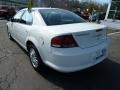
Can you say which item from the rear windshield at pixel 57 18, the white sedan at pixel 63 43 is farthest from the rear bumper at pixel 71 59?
the rear windshield at pixel 57 18

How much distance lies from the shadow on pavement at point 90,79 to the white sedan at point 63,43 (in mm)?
446

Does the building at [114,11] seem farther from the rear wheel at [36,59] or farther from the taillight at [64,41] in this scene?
the taillight at [64,41]

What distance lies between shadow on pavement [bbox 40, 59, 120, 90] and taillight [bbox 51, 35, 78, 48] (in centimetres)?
93

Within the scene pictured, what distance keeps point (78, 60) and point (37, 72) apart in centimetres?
134

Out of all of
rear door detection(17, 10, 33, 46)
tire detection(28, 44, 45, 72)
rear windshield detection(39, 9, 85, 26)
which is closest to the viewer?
tire detection(28, 44, 45, 72)

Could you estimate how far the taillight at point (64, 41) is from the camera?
354cm

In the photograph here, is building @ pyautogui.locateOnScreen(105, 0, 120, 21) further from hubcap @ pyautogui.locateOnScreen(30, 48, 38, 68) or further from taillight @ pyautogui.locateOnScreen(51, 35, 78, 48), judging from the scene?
taillight @ pyautogui.locateOnScreen(51, 35, 78, 48)

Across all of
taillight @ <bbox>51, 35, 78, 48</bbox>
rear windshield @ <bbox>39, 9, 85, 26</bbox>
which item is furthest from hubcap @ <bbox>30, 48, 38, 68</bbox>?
taillight @ <bbox>51, 35, 78, 48</bbox>

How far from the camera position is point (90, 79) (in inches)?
165

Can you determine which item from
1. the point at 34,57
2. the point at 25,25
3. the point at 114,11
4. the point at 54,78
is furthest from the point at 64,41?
the point at 114,11

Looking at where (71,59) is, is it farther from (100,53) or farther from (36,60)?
(36,60)

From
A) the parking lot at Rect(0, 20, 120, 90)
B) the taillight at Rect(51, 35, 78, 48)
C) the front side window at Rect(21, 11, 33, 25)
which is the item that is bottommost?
the parking lot at Rect(0, 20, 120, 90)

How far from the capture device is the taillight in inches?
139

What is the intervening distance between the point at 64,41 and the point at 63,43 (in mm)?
44
